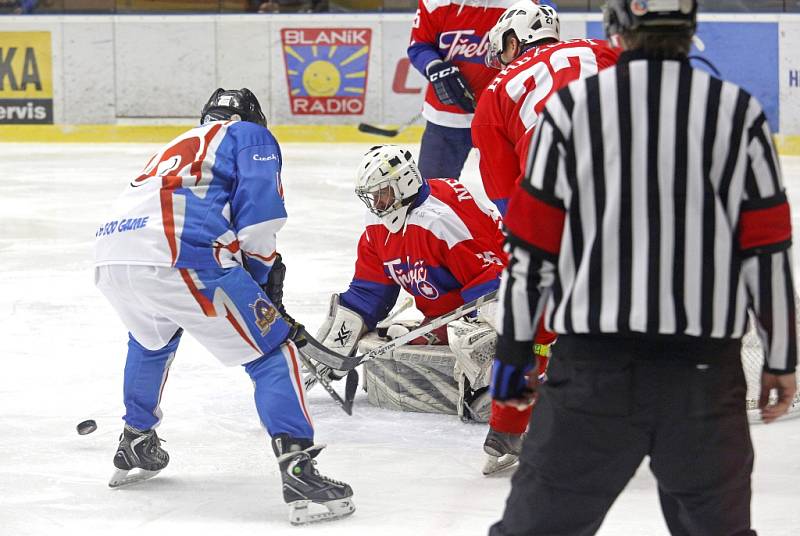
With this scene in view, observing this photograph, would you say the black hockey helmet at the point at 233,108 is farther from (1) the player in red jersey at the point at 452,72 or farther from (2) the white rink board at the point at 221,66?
(2) the white rink board at the point at 221,66

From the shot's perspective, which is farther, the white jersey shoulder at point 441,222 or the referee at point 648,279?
the white jersey shoulder at point 441,222

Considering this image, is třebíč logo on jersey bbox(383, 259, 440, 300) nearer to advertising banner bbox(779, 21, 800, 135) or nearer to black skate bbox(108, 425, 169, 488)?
black skate bbox(108, 425, 169, 488)

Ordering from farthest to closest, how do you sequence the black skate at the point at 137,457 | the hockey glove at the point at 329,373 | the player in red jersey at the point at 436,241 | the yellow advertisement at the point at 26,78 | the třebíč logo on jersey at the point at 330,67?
the yellow advertisement at the point at 26,78 < the třebíč logo on jersey at the point at 330,67 < the hockey glove at the point at 329,373 < the player in red jersey at the point at 436,241 < the black skate at the point at 137,457

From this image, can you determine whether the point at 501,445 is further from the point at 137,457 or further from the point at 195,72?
the point at 195,72

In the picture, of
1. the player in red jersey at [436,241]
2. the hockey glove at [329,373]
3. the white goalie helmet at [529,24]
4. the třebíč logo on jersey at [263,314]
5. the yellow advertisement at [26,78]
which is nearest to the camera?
the třebíč logo on jersey at [263,314]

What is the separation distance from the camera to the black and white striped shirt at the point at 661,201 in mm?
1599

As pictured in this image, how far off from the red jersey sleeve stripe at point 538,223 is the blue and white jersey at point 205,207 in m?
1.09

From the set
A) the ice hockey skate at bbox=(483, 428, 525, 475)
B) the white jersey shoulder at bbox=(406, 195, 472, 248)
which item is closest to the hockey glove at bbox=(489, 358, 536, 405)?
the ice hockey skate at bbox=(483, 428, 525, 475)

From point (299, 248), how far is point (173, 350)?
3241mm

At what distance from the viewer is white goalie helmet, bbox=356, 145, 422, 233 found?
3395 mm

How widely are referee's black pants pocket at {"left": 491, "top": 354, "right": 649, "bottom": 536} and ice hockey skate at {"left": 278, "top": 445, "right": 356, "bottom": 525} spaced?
1058mm

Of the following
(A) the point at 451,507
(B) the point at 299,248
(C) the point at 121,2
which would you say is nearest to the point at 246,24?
(C) the point at 121,2

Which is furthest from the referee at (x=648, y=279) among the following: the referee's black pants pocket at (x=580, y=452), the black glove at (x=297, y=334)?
the black glove at (x=297, y=334)

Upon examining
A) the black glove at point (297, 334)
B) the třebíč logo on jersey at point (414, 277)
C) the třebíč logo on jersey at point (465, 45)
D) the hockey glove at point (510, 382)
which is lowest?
the třebíč logo on jersey at point (414, 277)
